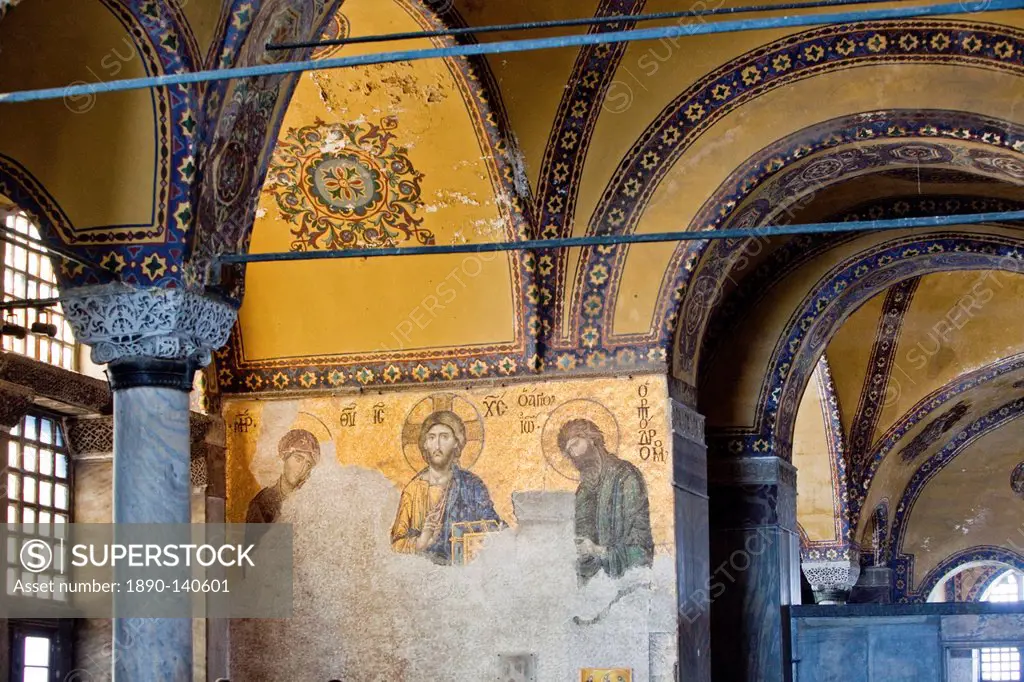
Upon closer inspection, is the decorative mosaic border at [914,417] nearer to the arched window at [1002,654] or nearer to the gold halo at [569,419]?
the gold halo at [569,419]

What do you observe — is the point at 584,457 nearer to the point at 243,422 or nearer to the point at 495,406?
the point at 495,406

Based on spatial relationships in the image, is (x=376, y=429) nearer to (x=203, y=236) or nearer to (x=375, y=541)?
(x=375, y=541)

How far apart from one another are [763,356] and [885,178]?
6.24 ft

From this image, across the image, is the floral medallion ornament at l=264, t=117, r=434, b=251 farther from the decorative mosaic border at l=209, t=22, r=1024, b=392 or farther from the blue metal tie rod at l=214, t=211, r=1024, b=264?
the blue metal tie rod at l=214, t=211, r=1024, b=264

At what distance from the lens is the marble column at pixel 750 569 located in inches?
546

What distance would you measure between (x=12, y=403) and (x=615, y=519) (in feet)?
13.9

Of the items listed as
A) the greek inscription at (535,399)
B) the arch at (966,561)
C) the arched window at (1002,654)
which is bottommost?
the arched window at (1002,654)

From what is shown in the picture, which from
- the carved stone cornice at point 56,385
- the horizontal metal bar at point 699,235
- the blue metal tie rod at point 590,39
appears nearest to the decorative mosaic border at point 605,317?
the carved stone cornice at point 56,385

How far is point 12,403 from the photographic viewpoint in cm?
1066

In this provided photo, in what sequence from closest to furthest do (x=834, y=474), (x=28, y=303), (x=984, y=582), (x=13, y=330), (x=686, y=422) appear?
1. (x=28, y=303)
2. (x=13, y=330)
3. (x=686, y=422)
4. (x=834, y=474)
5. (x=984, y=582)

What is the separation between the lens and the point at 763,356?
14484 millimetres

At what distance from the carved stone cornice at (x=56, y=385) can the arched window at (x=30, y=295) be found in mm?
210

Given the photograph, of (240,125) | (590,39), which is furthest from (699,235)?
(590,39)

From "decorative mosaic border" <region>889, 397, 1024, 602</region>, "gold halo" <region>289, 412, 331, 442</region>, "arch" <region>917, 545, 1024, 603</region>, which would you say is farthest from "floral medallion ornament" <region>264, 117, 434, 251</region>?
"arch" <region>917, 545, 1024, 603</region>
